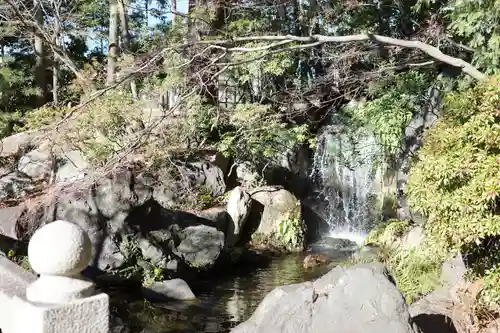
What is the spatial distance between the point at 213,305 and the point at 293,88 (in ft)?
23.4

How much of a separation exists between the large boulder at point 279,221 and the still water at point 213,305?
1.87 metres

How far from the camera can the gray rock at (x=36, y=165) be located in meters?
13.8

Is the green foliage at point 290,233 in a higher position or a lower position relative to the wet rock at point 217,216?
lower

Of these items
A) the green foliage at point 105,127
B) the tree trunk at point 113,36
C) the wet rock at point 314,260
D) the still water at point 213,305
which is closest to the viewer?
the still water at point 213,305

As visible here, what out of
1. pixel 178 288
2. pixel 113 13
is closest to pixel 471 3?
pixel 178 288

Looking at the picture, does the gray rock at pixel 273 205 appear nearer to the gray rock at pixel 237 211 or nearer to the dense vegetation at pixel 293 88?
the gray rock at pixel 237 211

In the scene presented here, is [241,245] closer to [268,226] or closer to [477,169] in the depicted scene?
[268,226]

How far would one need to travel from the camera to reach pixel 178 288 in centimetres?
956

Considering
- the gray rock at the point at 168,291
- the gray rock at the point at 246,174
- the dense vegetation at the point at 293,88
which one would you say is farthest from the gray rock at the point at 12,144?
the gray rock at the point at 168,291

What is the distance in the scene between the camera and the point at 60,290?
8.82 feet

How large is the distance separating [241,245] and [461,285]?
8.06m

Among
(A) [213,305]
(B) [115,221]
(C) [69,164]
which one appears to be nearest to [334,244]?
(A) [213,305]

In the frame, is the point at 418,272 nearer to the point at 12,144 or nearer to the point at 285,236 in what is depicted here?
the point at 285,236

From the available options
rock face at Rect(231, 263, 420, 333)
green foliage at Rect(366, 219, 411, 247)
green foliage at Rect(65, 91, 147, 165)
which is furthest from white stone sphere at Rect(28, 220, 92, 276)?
green foliage at Rect(65, 91, 147, 165)
